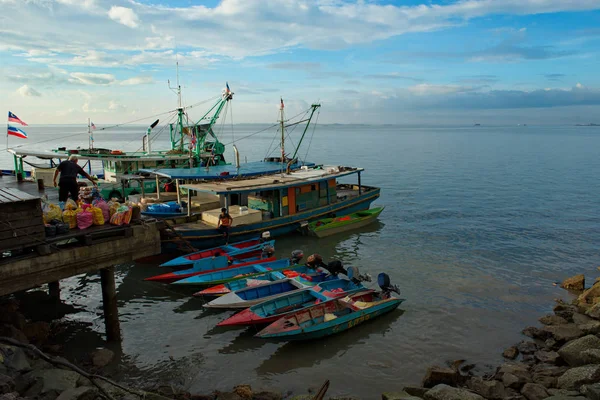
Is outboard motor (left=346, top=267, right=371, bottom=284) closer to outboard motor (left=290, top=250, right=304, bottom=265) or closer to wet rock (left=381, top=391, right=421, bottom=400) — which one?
outboard motor (left=290, top=250, right=304, bottom=265)

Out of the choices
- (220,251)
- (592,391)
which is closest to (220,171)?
(220,251)

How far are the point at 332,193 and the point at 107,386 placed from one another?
20.4 meters

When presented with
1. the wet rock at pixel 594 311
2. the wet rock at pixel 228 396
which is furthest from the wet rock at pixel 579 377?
the wet rock at pixel 228 396

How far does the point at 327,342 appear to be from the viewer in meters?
14.2

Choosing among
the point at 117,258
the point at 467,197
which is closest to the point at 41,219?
the point at 117,258

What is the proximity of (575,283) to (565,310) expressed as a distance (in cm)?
300

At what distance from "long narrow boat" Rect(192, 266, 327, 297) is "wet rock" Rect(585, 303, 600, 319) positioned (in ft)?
31.5

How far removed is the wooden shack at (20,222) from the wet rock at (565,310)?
56.5 feet

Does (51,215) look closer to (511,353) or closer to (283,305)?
(283,305)

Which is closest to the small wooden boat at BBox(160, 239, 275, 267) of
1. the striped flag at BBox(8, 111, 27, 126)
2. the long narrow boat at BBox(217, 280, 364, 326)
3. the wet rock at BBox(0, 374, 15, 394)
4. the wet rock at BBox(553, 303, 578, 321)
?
the long narrow boat at BBox(217, 280, 364, 326)

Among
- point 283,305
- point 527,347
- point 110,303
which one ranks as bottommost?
point 527,347

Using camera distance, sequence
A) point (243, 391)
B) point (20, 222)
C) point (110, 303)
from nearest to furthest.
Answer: point (20, 222) < point (243, 391) < point (110, 303)

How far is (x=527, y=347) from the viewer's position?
1408 cm

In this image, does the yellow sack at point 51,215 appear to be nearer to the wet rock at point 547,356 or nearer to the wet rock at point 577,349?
the wet rock at point 547,356
